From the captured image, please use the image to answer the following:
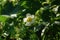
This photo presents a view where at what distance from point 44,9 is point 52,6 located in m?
0.11

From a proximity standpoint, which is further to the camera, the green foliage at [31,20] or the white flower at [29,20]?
the white flower at [29,20]

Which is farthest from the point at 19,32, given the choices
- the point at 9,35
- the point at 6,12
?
the point at 6,12

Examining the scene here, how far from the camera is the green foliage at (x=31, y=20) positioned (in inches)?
98.0

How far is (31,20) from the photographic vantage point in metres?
2.64

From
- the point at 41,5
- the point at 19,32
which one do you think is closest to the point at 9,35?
the point at 19,32

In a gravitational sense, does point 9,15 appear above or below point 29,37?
above

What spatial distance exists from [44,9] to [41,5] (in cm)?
13

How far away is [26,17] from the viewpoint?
2662 mm

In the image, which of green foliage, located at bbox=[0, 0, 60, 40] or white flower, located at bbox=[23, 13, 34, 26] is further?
white flower, located at bbox=[23, 13, 34, 26]

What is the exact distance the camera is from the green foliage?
249cm

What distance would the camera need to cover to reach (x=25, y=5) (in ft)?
9.04

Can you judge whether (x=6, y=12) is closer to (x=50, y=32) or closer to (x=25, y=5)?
(x=25, y=5)

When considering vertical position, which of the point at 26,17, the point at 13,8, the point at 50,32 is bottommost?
the point at 50,32

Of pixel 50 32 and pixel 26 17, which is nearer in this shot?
pixel 50 32
